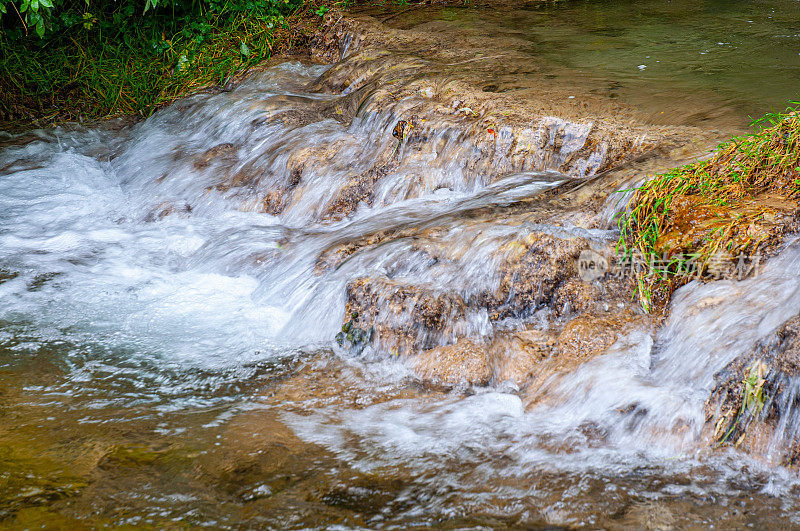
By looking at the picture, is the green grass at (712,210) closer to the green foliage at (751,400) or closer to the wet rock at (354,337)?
the green foliage at (751,400)

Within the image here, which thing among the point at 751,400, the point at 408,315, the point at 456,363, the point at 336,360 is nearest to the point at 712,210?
the point at 751,400

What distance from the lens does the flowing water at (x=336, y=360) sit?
2.13 metres

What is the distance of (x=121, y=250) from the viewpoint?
472cm


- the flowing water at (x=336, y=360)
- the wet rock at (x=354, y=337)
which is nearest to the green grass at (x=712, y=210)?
the flowing water at (x=336, y=360)

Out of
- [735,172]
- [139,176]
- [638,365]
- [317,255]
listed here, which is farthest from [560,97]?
[139,176]

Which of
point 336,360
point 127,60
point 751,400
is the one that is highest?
point 127,60

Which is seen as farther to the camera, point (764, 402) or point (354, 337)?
point (354, 337)

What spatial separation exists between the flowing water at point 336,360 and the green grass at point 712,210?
0.15 meters

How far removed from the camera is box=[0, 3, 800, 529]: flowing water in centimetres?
213

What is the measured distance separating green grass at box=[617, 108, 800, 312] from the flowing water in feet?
0.49

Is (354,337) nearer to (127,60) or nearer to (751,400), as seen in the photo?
(751,400)

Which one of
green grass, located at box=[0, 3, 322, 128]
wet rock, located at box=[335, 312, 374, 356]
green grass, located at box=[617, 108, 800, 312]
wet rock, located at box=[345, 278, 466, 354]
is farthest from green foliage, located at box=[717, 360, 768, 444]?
green grass, located at box=[0, 3, 322, 128]

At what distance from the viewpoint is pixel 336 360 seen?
322cm

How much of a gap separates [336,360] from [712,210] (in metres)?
1.93
